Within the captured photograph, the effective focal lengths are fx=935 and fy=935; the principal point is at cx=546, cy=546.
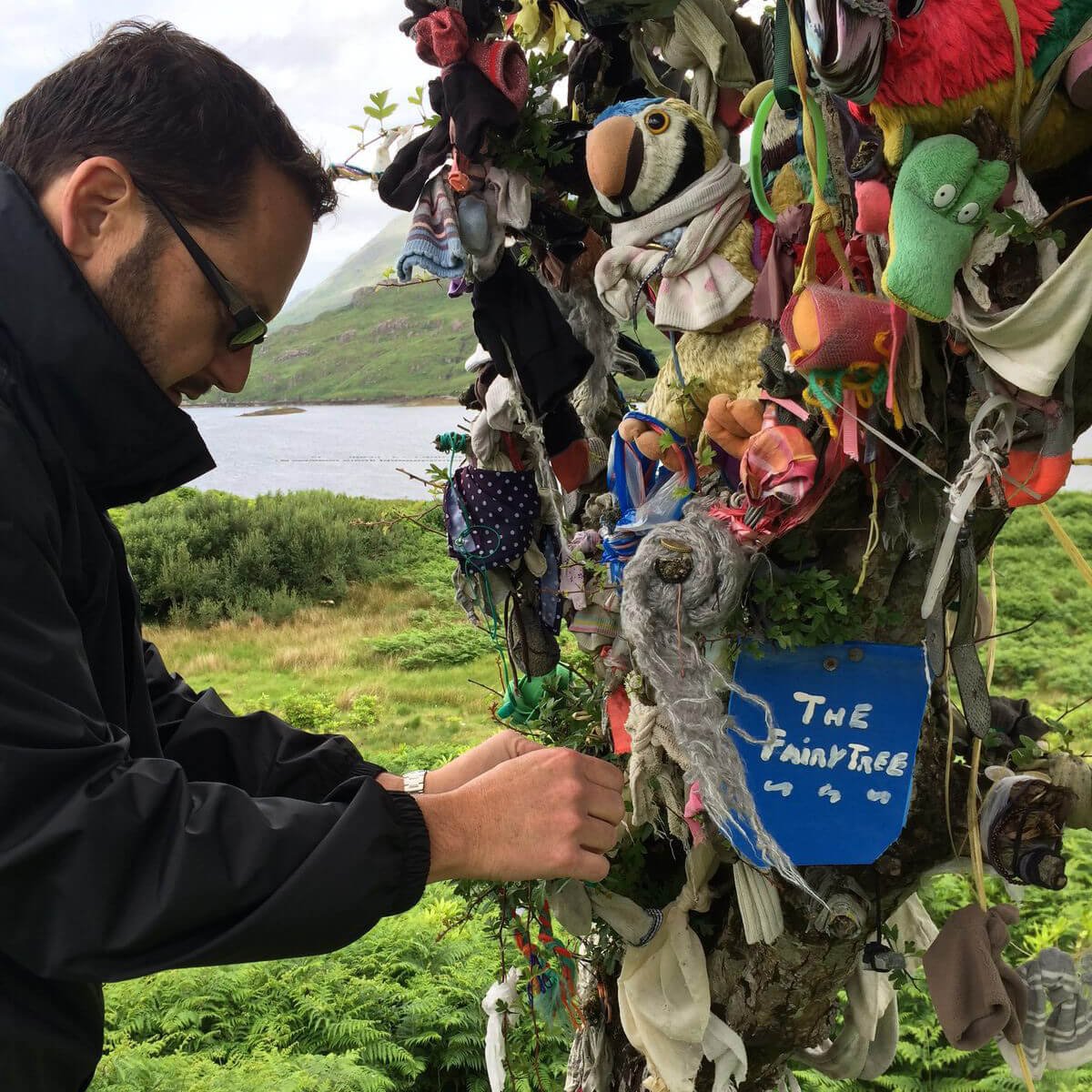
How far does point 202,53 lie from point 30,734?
76 centimetres

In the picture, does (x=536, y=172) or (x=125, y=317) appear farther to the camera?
(x=536, y=172)

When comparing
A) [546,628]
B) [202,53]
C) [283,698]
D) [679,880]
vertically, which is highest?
[202,53]

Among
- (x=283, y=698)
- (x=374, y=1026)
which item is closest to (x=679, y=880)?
(x=374, y=1026)

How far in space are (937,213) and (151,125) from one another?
0.77m

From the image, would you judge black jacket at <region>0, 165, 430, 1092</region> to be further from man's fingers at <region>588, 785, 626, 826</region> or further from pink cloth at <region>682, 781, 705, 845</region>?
pink cloth at <region>682, 781, 705, 845</region>

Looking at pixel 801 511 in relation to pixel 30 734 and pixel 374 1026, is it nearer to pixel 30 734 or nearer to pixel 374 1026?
pixel 30 734

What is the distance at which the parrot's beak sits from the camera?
1121 millimetres

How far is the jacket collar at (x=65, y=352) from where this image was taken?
0.89 m

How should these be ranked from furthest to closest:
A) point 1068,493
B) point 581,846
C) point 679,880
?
point 1068,493
point 679,880
point 581,846

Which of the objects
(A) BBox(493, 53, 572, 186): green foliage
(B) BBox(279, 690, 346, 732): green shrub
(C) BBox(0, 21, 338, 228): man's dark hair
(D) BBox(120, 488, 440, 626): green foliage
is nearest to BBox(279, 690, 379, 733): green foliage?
(B) BBox(279, 690, 346, 732): green shrub

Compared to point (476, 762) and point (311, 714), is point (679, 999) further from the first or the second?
point (311, 714)

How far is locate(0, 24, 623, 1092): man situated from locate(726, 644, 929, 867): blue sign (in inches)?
11.6

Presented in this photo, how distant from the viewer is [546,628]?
5.19ft

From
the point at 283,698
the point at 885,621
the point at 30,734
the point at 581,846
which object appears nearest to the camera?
the point at 30,734
